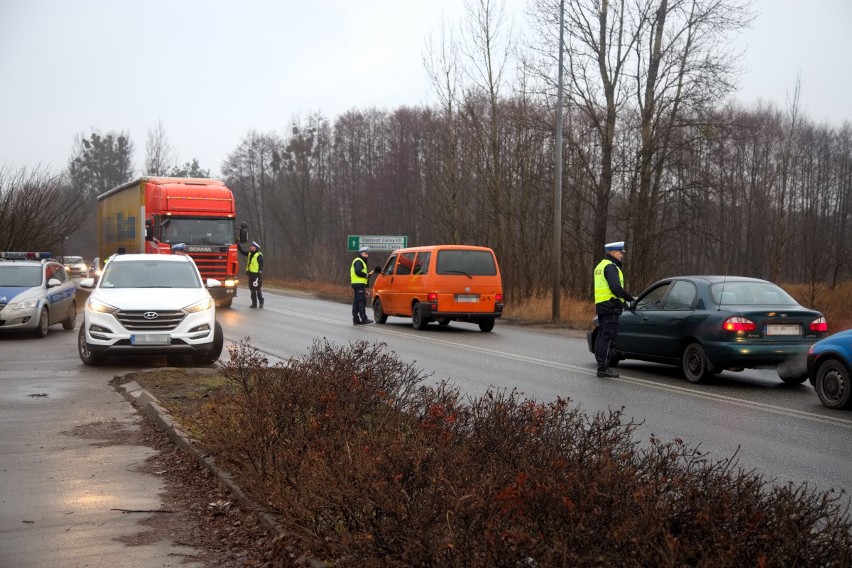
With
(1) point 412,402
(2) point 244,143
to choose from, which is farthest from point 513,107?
(2) point 244,143

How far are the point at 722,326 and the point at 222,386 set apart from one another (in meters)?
6.39

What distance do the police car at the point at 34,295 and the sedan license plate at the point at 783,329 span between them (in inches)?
560

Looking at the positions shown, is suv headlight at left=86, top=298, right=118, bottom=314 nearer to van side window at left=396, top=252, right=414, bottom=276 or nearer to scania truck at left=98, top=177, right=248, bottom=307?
van side window at left=396, top=252, right=414, bottom=276

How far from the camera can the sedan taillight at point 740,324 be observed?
12.5m

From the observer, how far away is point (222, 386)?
11.8 meters

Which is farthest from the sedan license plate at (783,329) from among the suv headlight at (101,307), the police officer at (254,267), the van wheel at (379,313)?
the police officer at (254,267)

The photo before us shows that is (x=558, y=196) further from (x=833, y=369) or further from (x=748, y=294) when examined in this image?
(x=833, y=369)

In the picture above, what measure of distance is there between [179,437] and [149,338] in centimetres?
659

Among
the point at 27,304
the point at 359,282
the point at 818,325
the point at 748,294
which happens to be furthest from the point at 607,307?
the point at 27,304

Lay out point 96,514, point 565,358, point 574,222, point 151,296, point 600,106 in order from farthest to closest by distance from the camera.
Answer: point 574,222 < point 600,106 < point 565,358 < point 151,296 < point 96,514

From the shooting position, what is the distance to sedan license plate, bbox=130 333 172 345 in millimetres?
14555

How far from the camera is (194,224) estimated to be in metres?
28.8

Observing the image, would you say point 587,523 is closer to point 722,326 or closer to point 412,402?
point 412,402

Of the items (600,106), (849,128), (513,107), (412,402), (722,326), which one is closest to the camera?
(412,402)
